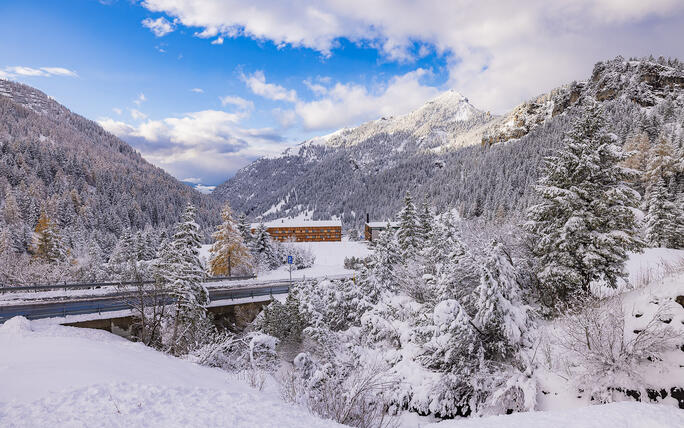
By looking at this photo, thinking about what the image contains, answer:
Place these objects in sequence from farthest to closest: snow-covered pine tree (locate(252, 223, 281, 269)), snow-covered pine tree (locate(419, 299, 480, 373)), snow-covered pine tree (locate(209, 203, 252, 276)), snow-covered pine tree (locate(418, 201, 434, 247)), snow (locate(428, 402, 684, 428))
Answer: snow-covered pine tree (locate(252, 223, 281, 269))
snow-covered pine tree (locate(209, 203, 252, 276))
snow-covered pine tree (locate(418, 201, 434, 247))
snow-covered pine tree (locate(419, 299, 480, 373))
snow (locate(428, 402, 684, 428))

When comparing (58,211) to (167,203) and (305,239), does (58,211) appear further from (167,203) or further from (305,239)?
(305,239)

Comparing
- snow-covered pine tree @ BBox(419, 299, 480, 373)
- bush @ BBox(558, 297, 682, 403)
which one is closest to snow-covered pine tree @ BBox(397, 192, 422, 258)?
snow-covered pine tree @ BBox(419, 299, 480, 373)

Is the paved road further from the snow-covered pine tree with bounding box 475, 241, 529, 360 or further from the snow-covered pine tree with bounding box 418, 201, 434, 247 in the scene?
the snow-covered pine tree with bounding box 418, 201, 434, 247

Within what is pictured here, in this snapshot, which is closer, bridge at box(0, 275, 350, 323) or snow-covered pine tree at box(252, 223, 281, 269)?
bridge at box(0, 275, 350, 323)

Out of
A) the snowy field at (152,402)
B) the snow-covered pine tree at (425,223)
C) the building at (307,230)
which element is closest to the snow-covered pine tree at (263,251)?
the snow-covered pine tree at (425,223)

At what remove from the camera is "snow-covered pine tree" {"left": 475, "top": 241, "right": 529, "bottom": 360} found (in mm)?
11633

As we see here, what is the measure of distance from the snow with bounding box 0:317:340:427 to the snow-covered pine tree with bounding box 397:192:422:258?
28.7 metres

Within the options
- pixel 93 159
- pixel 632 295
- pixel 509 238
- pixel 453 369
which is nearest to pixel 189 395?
→ pixel 453 369

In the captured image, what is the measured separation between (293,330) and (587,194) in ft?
61.5

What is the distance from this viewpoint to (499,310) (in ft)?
38.5

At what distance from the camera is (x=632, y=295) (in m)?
12.2

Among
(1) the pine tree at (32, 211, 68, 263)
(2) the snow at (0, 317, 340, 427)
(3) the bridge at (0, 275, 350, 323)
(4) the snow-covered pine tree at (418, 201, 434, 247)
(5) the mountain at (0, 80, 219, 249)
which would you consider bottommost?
(3) the bridge at (0, 275, 350, 323)

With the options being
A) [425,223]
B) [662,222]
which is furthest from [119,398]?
[662,222]

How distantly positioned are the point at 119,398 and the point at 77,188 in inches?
7051
